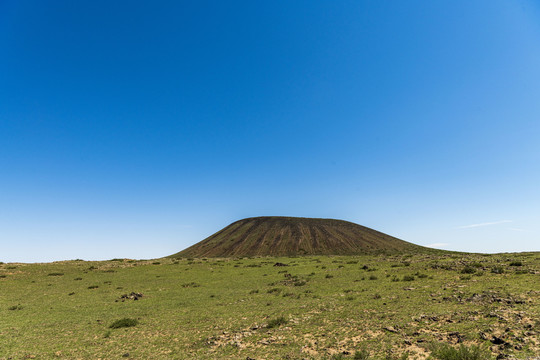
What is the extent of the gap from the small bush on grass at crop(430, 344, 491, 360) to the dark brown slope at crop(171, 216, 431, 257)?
96.7m

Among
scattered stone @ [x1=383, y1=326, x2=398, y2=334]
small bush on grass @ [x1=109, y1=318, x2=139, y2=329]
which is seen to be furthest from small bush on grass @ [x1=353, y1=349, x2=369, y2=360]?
small bush on grass @ [x1=109, y1=318, x2=139, y2=329]

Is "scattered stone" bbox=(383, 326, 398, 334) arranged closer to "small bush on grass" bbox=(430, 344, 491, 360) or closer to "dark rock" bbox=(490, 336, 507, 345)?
"small bush on grass" bbox=(430, 344, 491, 360)

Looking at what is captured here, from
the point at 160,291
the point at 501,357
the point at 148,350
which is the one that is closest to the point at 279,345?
the point at 148,350

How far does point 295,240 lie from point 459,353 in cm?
11562

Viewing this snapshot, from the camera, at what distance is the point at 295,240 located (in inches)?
4761

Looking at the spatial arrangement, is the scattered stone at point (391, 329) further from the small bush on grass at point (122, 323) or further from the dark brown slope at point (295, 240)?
the dark brown slope at point (295, 240)

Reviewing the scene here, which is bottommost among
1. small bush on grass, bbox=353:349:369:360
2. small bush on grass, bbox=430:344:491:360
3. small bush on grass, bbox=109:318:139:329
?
small bush on grass, bbox=109:318:139:329

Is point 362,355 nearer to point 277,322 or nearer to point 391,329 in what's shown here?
point 391,329

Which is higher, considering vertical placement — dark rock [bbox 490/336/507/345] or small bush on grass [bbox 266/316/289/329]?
dark rock [bbox 490/336/507/345]

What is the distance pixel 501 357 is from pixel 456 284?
1437cm

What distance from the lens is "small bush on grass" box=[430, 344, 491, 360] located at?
313 inches

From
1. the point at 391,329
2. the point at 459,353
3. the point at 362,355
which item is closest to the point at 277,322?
the point at 362,355

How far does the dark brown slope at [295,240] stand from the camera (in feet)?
362

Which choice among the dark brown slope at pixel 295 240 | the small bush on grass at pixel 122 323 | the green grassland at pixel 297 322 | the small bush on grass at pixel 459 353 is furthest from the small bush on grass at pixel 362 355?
the dark brown slope at pixel 295 240
